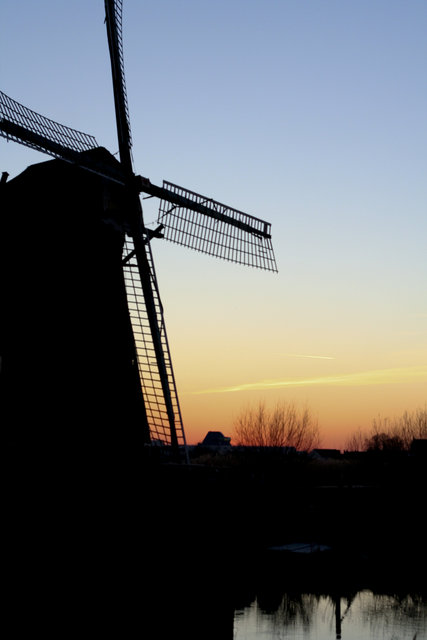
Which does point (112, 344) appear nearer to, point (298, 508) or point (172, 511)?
point (172, 511)

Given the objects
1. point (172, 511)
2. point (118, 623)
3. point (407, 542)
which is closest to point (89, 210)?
point (172, 511)

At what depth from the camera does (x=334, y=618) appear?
18.1 m

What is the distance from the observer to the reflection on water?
16625 millimetres

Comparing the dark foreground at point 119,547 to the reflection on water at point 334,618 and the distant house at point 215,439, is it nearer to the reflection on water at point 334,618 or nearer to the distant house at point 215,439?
the reflection on water at point 334,618

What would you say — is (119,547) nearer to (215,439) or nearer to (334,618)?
(334,618)

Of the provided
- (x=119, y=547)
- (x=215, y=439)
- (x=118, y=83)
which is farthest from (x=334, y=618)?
(x=215, y=439)

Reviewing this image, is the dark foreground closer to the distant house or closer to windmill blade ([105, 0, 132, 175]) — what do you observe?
windmill blade ([105, 0, 132, 175])

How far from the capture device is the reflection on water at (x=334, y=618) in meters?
16.6

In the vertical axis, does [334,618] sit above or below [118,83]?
below

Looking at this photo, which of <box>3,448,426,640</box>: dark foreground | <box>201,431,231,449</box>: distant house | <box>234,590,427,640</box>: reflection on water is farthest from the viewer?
<box>201,431,231,449</box>: distant house

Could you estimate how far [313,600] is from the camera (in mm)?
19906

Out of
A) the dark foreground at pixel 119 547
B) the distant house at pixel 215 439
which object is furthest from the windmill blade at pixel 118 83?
the distant house at pixel 215 439

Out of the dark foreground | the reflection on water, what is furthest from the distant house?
the dark foreground

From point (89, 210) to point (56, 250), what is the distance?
3.58 feet
